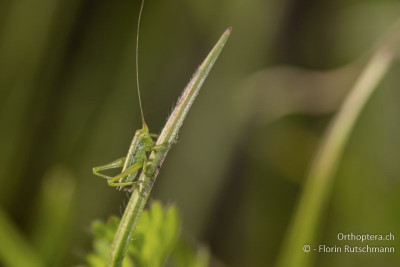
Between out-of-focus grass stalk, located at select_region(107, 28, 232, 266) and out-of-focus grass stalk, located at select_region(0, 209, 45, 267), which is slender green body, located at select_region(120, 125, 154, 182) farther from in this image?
out-of-focus grass stalk, located at select_region(0, 209, 45, 267)

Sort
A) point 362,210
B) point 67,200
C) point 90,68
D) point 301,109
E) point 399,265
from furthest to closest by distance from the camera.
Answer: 1. point 90,68
2. point 301,109
3. point 362,210
4. point 399,265
5. point 67,200

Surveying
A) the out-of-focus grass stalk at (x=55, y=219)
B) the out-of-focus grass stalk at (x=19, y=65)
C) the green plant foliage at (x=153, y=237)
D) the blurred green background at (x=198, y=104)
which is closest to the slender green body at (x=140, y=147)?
the green plant foliage at (x=153, y=237)

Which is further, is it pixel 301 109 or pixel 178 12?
pixel 178 12

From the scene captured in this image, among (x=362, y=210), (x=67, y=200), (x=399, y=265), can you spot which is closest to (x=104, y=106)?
(x=67, y=200)

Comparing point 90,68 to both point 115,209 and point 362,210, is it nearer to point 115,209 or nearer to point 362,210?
point 115,209

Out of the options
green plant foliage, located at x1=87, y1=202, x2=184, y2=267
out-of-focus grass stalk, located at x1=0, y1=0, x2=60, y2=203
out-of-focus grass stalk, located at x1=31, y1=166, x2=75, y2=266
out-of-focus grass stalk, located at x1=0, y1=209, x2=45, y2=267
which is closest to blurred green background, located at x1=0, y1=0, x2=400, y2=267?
out-of-focus grass stalk, located at x1=0, y1=0, x2=60, y2=203

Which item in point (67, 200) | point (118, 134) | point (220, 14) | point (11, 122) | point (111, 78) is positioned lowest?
point (67, 200)

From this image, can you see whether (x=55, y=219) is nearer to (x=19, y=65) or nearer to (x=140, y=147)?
(x=140, y=147)
